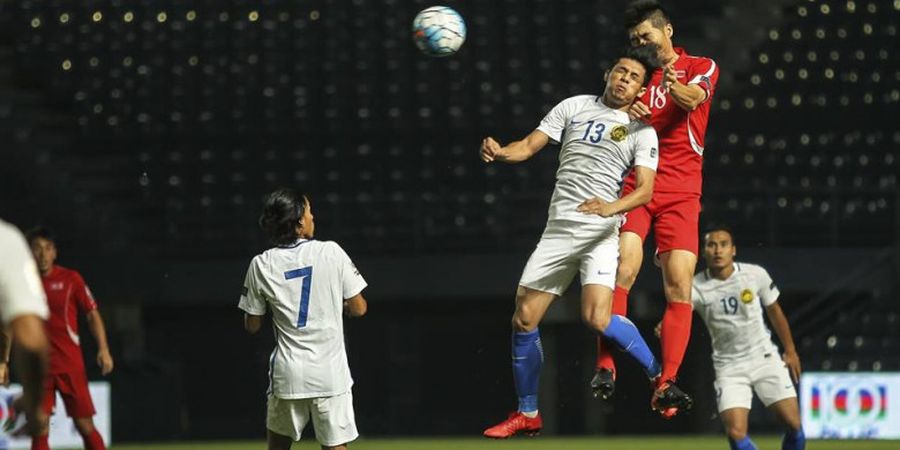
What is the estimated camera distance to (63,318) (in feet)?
30.6

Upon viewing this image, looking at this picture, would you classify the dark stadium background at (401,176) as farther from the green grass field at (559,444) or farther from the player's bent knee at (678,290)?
the player's bent knee at (678,290)

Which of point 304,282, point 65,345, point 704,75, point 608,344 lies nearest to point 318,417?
point 304,282

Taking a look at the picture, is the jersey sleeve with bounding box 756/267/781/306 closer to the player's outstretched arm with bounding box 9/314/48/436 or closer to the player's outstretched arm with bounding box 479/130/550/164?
the player's outstretched arm with bounding box 479/130/550/164

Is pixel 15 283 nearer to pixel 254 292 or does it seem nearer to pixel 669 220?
pixel 254 292

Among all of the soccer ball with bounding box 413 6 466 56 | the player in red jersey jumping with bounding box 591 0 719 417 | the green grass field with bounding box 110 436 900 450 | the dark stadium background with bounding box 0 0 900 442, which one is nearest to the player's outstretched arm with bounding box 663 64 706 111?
the player in red jersey jumping with bounding box 591 0 719 417

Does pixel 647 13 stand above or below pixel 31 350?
above

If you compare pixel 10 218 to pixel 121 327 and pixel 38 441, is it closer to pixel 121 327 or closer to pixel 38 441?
pixel 121 327

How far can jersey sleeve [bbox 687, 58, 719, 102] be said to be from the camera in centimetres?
665

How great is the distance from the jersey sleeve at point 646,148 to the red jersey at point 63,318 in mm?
4155

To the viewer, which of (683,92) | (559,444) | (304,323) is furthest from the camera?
(559,444)

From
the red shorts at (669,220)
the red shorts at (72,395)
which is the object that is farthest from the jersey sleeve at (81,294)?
the red shorts at (669,220)

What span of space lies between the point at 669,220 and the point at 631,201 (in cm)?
46

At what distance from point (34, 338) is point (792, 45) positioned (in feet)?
44.2

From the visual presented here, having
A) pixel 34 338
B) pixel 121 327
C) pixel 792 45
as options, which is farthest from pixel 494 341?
pixel 34 338
